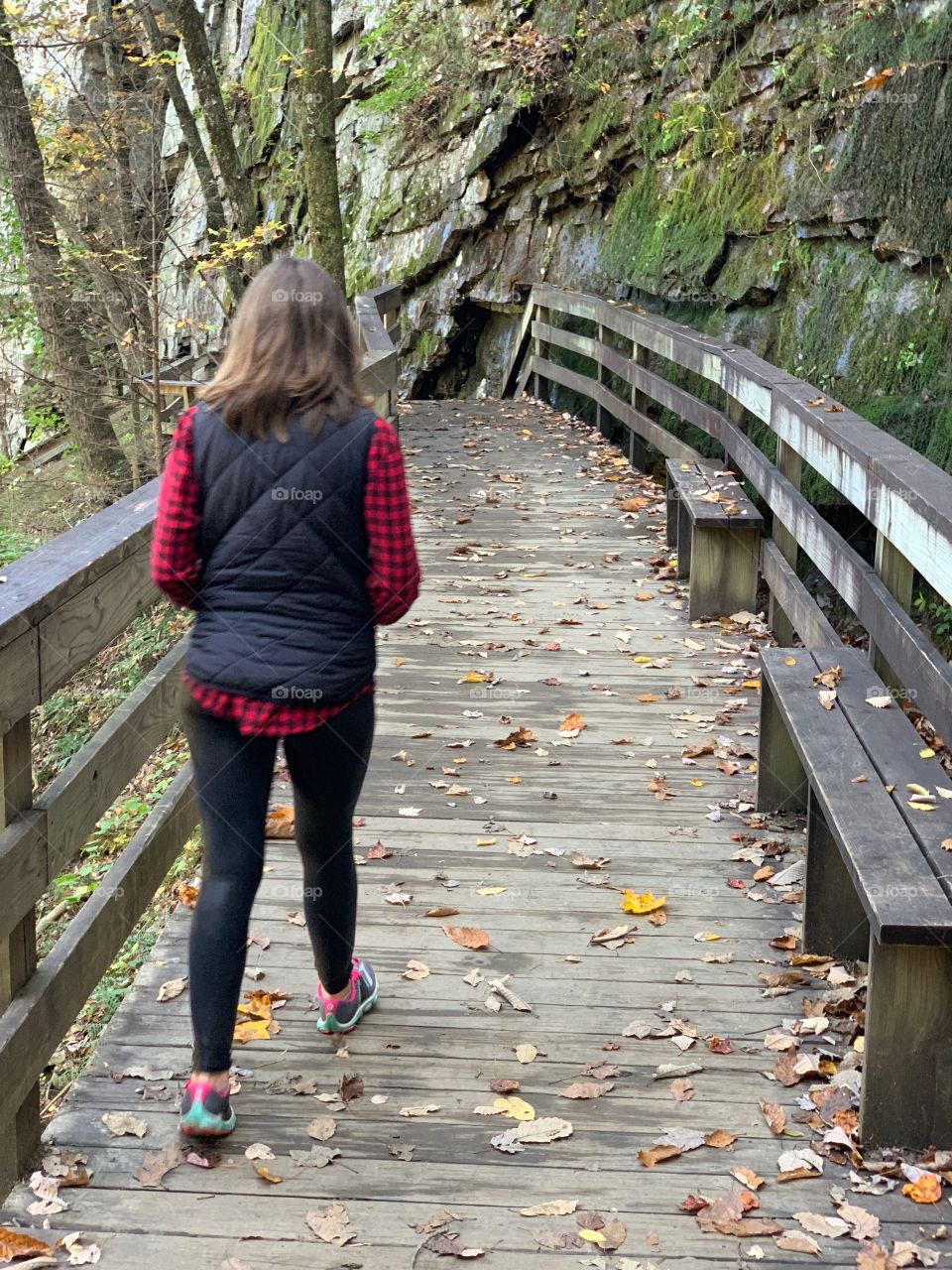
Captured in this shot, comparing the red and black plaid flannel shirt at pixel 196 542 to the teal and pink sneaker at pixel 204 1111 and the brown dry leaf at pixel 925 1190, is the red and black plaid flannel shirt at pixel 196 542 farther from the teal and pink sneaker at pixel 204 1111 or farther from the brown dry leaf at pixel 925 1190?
the brown dry leaf at pixel 925 1190

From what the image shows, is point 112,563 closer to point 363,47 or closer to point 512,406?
point 512,406

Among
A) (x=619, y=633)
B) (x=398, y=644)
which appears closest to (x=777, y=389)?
(x=619, y=633)

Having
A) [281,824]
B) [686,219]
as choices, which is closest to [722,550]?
[281,824]

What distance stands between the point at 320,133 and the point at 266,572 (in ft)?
36.5

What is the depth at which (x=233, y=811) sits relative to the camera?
3.14 meters

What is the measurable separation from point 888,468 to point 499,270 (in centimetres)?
1448

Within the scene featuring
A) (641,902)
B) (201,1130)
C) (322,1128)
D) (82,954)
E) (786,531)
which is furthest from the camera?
(786,531)

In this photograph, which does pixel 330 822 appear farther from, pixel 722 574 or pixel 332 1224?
pixel 722 574

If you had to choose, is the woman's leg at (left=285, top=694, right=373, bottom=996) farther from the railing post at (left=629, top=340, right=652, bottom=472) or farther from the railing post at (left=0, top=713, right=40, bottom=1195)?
the railing post at (left=629, top=340, right=652, bottom=472)

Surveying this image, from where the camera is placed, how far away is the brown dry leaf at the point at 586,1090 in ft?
11.4

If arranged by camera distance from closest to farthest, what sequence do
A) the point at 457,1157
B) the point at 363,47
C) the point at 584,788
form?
the point at 457,1157, the point at 584,788, the point at 363,47

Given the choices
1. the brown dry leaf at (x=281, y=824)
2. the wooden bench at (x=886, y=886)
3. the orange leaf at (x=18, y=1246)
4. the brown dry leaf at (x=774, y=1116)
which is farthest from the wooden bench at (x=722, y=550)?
the orange leaf at (x=18, y=1246)

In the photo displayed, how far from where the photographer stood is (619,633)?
7.54 m

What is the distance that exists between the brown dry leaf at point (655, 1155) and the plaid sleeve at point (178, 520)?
171 cm
